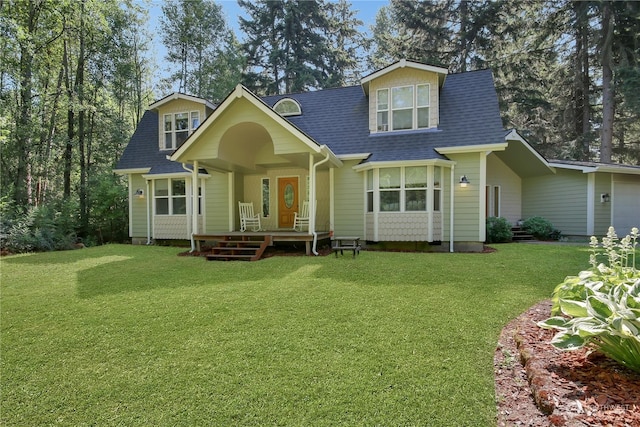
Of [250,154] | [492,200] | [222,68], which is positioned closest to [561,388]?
[250,154]

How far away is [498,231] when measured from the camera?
441 inches

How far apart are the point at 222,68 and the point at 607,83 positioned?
20698 millimetres

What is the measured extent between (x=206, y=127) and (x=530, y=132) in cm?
1836

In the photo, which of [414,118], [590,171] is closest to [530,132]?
[590,171]

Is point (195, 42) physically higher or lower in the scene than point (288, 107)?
higher

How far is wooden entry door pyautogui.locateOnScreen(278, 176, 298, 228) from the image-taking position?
11906mm

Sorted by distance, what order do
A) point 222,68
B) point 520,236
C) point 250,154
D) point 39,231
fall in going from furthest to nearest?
point 222,68, point 520,236, point 39,231, point 250,154

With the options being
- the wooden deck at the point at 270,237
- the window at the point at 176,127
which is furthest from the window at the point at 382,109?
the window at the point at 176,127

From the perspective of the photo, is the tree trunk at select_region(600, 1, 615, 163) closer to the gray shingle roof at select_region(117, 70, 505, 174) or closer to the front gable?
the gray shingle roof at select_region(117, 70, 505, 174)

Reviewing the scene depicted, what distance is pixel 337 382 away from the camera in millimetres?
2607

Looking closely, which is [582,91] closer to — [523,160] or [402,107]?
[523,160]

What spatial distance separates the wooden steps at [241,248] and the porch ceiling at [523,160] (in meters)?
8.86

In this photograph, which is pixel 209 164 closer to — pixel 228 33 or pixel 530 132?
pixel 228 33

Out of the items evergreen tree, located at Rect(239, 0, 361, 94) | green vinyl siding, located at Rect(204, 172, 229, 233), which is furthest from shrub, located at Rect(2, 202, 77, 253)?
evergreen tree, located at Rect(239, 0, 361, 94)
